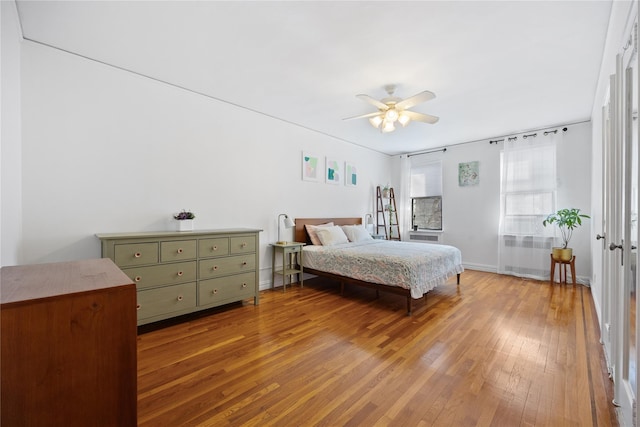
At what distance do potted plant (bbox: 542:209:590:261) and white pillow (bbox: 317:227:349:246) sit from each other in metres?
3.21

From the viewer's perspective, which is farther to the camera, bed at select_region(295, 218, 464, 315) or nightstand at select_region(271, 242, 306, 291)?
nightstand at select_region(271, 242, 306, 291)

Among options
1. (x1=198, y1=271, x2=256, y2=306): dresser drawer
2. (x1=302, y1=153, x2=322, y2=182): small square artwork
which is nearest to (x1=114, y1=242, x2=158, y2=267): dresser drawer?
(x1=198, y1=271, x2=256, y2=306): dresser drawer

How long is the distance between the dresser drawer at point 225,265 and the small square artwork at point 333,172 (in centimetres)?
229

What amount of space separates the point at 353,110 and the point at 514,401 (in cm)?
340

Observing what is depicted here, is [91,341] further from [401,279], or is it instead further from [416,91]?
[416,91]

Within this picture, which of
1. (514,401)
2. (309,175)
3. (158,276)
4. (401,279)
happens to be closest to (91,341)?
(158,276)

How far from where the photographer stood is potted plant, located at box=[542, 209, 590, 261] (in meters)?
4.04

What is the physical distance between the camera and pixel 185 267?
8.98 feet

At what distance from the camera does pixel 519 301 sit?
11.3ft

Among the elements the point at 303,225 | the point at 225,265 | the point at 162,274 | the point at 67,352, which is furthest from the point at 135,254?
the point at 303,225

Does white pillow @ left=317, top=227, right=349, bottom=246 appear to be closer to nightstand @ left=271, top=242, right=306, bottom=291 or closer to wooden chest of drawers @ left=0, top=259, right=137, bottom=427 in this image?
nightstand @ left=271, top=242, right=306, bottom=291

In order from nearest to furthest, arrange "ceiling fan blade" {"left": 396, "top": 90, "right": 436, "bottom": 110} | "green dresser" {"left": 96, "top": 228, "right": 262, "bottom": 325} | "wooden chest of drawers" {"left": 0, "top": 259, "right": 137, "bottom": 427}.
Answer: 1. "wooden chest of drawers" {"left": 0, "top": 259, "right": 137, "bottom": 427}
2. "green dresser" {"left": 96, "top": 228, "right": 262, "bottom": 325}
3. "ceiling fan blade" {"left": 396, "top": 90, "right": 436, "bottom": 110}

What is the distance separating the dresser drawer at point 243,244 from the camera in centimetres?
314

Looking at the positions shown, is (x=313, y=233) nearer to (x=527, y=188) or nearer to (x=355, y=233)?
(x=355, y=233)
